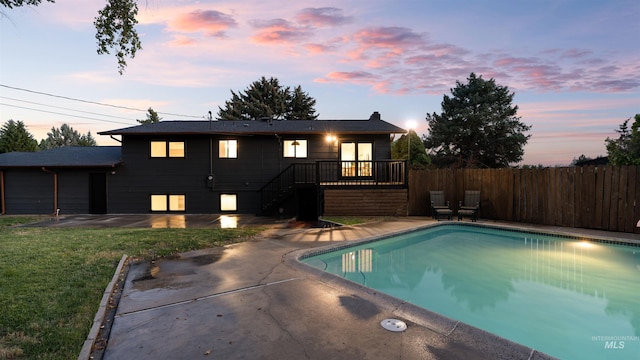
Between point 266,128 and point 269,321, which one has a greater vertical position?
→ point 266,128

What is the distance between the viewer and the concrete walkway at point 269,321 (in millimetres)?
2805

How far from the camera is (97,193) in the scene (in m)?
14.7

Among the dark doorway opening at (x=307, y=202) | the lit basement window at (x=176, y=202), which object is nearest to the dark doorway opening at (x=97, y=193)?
the lit basement window at (x=176, y=202)

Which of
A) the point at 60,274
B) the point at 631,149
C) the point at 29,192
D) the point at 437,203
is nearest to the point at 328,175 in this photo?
the point at 437,203

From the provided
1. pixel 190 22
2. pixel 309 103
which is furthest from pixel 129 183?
pixel 309 103

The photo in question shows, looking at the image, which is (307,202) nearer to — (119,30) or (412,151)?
(119,30)

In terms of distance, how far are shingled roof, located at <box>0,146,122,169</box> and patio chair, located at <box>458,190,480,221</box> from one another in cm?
1541

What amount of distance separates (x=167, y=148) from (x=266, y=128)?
4924 mm

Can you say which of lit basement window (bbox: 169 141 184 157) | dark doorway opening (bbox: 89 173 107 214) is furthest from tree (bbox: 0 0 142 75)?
dark doorway opening (bbox: 89 173 107 214)

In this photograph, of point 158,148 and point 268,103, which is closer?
point 158,148

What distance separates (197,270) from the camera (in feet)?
17.9

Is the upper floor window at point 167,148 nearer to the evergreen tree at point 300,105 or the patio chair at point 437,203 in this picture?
the patio chair at point 437,203

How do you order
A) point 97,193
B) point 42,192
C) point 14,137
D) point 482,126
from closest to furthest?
point 42,192
point 97,193
point 14,137
point 482,126

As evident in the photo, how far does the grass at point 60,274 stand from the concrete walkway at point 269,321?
1.46 ft
